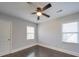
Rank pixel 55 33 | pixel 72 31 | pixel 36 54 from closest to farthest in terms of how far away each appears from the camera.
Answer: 1. pixel 36 54
2. pixel 72 31
3. pixel 55 33

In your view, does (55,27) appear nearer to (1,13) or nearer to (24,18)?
(24,18)

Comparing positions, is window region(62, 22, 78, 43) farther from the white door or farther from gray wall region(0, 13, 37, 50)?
the white door

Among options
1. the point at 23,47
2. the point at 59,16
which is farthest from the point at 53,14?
the point at 23,47

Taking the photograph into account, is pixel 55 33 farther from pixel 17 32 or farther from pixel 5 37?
pixel 5 37

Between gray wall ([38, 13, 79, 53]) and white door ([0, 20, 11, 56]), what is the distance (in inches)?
45.1

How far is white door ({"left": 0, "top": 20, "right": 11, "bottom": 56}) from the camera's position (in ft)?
7.28

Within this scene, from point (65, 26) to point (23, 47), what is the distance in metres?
1.66

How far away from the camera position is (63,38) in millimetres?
2590

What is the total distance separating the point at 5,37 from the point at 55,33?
1.83 m

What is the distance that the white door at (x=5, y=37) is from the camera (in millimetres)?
2218

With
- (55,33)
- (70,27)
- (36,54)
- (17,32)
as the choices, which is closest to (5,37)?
(17,32)

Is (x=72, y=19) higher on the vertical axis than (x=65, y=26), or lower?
higher

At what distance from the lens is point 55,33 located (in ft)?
8.74

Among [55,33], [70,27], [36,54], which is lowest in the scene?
[36,54]
